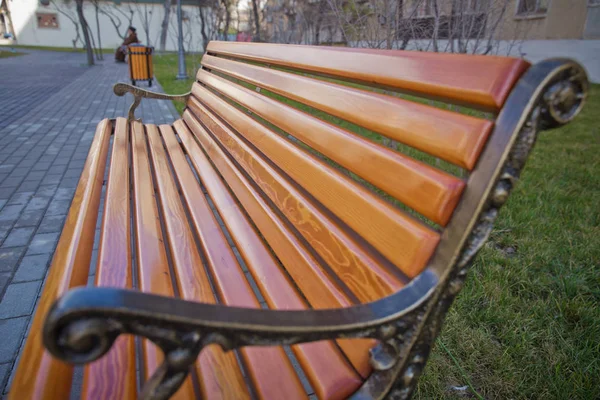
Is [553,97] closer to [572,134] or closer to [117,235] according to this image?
[117,235]

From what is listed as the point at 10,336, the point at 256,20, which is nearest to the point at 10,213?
the point at 10,336

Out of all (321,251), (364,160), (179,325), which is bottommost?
(321,251)

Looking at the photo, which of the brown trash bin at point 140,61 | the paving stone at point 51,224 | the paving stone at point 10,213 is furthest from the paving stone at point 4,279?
the brown trash bin at point 140,61

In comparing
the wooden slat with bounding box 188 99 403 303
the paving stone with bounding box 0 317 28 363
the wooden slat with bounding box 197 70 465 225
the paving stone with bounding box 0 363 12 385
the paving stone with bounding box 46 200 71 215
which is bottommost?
the paving stone with bounding box 0 363 12 385

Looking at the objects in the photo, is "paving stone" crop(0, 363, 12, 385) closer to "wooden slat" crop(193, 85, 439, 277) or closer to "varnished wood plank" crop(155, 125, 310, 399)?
"varnished wood plank" crop(155, 125, 310, 399)

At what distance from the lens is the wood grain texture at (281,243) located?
3.18 feet

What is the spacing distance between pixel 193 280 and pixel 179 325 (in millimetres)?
625

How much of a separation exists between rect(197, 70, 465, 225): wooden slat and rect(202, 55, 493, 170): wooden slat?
0.04 m

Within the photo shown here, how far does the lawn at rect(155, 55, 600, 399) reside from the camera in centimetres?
161

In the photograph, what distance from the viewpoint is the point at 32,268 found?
227 cm

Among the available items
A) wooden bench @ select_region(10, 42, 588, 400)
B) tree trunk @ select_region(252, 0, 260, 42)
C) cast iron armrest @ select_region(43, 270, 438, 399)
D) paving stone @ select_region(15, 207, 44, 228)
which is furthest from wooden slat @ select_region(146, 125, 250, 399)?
tree trunk @ select_region(252, 0, 260, 42)

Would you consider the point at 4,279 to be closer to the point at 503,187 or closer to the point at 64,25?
the point at 503,187

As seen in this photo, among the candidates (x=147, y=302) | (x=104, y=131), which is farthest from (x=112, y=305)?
(x=104, y=131)

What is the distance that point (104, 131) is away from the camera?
2.79 meters
